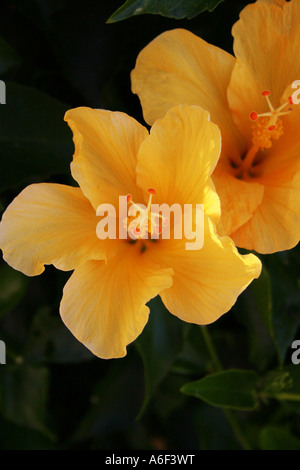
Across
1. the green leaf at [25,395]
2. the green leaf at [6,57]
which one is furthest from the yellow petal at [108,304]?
the green leaf at [25,395]

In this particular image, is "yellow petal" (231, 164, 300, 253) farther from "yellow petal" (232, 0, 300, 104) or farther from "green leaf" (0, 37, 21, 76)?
"green leaf" (0, 37, 21, 76)

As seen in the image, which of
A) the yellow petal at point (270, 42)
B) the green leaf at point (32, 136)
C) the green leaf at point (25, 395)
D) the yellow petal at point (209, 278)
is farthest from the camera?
the green leaf at point (25, 395)

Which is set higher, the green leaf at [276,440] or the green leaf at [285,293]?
the green leaf at [285,293]

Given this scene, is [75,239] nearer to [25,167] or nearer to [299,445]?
[25,167]

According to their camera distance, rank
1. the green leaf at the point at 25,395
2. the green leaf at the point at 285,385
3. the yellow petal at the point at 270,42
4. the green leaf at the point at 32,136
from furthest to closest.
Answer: the green leaf at the point at 25,395 < the green leaf at the point at 285,385 < the green leaf at the point at 32,136 < the yellow petal at the point at 270,42

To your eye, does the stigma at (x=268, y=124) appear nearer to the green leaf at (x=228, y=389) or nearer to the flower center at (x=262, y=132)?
the flower center at (x=262, y=132)

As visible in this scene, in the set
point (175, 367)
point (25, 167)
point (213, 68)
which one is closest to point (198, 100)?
point (213, 68)

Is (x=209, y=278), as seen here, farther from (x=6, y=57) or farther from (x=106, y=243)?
(x=6, y=57)

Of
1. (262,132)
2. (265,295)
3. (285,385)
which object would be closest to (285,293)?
(265,295)

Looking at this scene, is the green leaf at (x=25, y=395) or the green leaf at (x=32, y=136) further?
the green leaf at (x=25, y=395)
